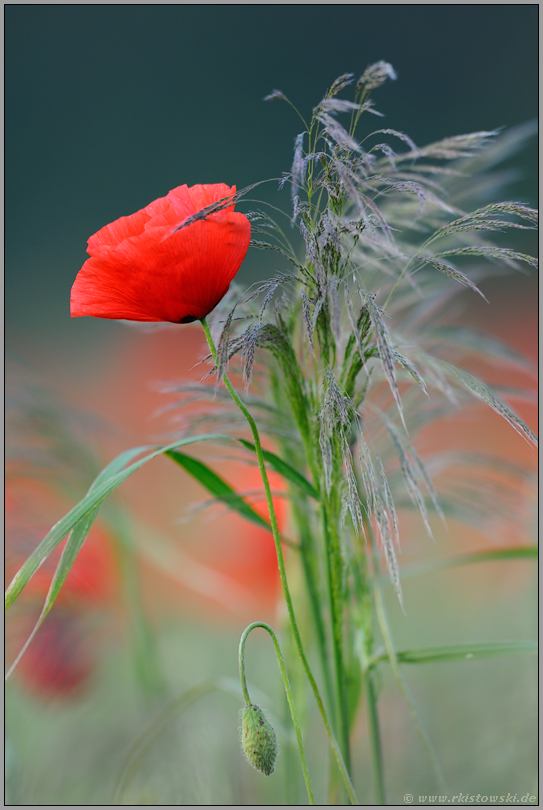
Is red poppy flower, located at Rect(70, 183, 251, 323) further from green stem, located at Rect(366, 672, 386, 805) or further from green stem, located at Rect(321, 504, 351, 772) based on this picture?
green stem, located at Rect(366, 672, 386, 805)

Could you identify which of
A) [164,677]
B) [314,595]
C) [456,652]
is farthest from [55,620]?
[456,652]

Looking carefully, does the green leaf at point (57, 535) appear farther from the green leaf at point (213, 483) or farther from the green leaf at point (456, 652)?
the green leaf at point (456, 652)

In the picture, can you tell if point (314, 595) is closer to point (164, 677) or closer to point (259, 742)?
point (259, 742)

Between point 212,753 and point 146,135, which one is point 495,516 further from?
point 146,135

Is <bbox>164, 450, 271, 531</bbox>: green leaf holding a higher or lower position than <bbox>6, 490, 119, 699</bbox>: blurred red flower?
higher

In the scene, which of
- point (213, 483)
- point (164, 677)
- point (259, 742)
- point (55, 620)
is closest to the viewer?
point (259, 742)

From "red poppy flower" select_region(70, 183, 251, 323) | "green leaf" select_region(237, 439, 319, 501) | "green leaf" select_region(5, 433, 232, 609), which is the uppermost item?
"red poppy flower" select_region(70, 183, 251, 323)

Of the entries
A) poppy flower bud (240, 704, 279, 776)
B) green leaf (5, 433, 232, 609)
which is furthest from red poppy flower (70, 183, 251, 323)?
poppy flower bud (240, 704, 279, 776)
